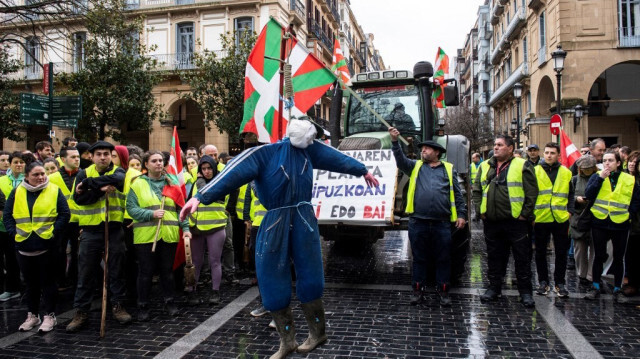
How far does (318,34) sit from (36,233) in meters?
28.8

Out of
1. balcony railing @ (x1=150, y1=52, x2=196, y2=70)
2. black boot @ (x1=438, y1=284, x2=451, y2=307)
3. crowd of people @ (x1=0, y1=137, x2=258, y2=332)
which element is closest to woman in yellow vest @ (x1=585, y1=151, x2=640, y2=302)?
black boot @ (x1=438, y1=284, x2=451, y2=307)

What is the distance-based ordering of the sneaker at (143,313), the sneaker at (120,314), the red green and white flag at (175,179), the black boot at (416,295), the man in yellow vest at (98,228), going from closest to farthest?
the man in yellow vest at (98,228)
the sneaker at (120,314)
the sneaker at (143,313)
the red green and white flag at (175,179)
the black boot at (416,295)

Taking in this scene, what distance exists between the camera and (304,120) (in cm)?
415

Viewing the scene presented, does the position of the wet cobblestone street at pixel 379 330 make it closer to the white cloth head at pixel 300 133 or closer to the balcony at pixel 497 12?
the white cloth head at pixel 300 133

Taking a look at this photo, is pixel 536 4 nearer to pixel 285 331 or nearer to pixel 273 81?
pixel 273 81

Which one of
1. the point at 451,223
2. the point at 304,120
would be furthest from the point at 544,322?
the point at 304,120

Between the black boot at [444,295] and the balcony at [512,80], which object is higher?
the balcony at [512,80]

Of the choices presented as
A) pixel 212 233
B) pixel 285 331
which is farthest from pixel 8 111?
pixel 285 331

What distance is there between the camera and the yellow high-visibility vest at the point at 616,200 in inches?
238

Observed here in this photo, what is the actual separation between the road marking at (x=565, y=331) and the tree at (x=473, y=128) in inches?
1287

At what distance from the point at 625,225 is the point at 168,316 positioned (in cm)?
581

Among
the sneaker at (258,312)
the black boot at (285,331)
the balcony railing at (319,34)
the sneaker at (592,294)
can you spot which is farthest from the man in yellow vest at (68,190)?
the balcony railing at (319,34)

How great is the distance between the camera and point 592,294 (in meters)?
6.13

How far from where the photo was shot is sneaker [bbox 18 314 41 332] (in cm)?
512
